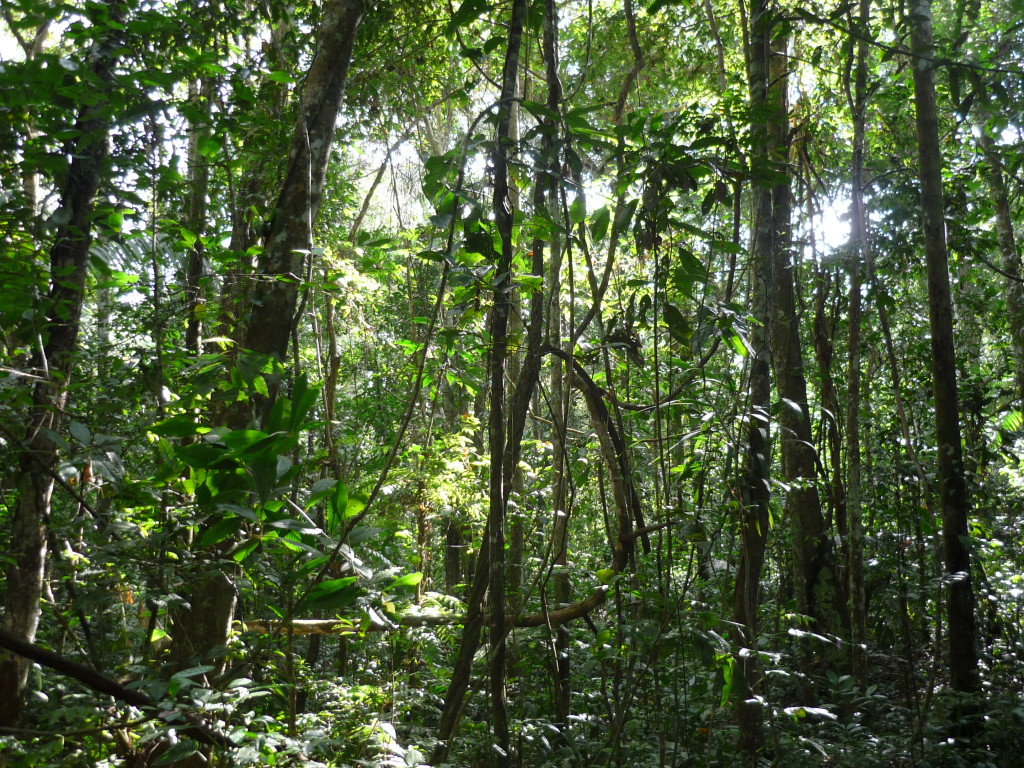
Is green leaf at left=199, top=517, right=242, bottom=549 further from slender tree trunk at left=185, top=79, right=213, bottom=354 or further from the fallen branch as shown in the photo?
slender tree trunk at left=185, top=79, right=213, bottom=354

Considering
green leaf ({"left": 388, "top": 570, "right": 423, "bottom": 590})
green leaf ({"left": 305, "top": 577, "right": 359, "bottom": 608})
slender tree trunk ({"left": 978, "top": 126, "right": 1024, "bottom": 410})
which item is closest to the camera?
green leaf ({"left": 305, "top": 577, "right": 359, "bottom": 608})

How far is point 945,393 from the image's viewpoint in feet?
14.2

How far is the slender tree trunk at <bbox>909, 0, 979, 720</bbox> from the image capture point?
4215 mm

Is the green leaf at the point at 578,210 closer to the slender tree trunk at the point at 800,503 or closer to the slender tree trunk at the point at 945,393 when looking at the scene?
the slender tree trunk at the point at 945,393

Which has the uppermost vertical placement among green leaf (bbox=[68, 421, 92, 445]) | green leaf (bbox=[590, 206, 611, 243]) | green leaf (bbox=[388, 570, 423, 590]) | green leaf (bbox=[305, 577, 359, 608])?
green leaf (bbox=[590, 206, 611, 243])

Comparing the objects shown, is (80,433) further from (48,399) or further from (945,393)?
(945,393)

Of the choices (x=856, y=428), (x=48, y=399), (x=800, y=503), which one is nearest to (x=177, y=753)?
(x=48, y=399)

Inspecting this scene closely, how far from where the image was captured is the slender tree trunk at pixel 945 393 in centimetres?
421

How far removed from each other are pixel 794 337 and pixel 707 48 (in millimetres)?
3325

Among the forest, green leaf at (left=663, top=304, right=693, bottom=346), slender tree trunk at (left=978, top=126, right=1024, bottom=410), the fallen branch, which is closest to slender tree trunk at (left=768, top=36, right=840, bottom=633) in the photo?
the forest

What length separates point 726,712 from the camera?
14.1 feet

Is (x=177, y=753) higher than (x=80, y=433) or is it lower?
lower

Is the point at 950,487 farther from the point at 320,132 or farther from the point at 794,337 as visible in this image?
the point at 320,132

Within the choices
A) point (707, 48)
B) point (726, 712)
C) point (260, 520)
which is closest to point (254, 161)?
point (260, 520)
